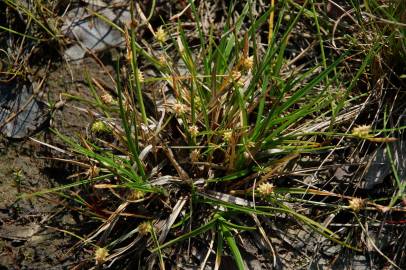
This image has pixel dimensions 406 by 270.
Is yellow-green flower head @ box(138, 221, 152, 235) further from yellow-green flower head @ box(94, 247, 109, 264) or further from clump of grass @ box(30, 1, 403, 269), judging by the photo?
yellow-green flower head @ box(94, 247, 109, 264)

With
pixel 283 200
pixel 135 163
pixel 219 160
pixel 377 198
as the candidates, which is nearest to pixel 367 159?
pixel 377 198

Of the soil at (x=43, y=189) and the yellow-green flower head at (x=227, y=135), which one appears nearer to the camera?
the yellow-green flower head at (x=227, y=135)

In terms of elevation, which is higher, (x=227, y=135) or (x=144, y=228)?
(x=227, y=135)

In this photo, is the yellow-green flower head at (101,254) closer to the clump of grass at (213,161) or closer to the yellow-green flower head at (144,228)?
the clump of grass at (213,161)

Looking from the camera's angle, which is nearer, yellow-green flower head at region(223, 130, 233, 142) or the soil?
yellow-green flower head at region(223, 130, 233, 142)

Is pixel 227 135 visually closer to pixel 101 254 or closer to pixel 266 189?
pixel 266 189

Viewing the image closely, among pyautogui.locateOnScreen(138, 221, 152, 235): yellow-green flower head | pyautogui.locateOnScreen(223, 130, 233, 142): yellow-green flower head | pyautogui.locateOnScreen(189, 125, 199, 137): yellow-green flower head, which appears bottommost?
pyautogui.locateOnScreen(138, 221, 152, 235): yellow-green flower head

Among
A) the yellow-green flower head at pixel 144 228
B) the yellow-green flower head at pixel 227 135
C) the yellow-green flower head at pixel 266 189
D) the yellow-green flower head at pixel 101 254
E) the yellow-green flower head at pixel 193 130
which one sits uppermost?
the yellow-green flower head at pixel 193 130

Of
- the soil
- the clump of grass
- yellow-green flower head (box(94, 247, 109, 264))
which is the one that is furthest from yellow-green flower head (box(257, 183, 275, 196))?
the soil

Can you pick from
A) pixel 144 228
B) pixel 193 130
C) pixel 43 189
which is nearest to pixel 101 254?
pixel 144 228

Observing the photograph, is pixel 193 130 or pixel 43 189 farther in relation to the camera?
pixel 43 189

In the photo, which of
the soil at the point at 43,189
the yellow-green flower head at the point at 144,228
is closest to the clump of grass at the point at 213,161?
the yellow-green flower head at the point at 144,228
